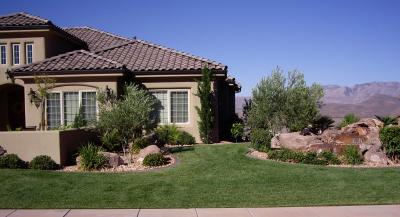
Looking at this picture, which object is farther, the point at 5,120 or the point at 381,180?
the point at 5,120

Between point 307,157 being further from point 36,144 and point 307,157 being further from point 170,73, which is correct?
point 36,144

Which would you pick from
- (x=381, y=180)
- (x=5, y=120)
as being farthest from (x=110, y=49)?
(x=381, y=180)

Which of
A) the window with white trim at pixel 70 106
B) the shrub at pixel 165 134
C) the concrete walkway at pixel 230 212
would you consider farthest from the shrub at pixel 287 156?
the window with white trim at pixel 70 106

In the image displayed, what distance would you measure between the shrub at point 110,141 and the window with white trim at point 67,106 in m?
3.70

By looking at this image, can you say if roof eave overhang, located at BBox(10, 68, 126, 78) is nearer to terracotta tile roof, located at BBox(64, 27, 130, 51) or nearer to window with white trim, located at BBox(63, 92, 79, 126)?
window with white trim, located at BBox(63, 92, 79, 126)

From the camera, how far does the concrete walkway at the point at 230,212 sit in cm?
772

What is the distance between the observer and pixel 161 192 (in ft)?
31.4

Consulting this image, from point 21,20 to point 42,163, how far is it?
1128 centimetres

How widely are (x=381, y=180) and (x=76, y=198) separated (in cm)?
788

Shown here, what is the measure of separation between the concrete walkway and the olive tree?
27.6 ft

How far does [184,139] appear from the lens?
18859mm

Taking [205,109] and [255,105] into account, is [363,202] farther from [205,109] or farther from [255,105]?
[205,109]

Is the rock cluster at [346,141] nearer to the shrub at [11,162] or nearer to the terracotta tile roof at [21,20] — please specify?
the shrub at [11,162]

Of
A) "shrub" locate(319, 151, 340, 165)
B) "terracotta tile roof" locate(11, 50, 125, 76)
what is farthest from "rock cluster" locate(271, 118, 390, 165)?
"terracotta tile roof" locate(11, 50, 125, 76)
